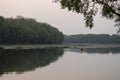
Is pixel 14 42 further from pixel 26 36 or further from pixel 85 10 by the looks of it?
pixel 85 10

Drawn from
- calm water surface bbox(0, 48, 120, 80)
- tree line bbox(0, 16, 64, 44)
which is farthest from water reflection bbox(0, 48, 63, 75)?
tree line bbox(0, 16, 64, 44)

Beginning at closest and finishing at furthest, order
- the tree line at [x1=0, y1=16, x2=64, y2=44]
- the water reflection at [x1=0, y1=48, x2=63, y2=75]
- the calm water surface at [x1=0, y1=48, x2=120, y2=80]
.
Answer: the calm water surface at [x1=0, y1=48, x2=120, y2=80], the water reflection at [x1=0, y1=48, x2=63, y2=75], the tree line at [x1=0, y1=16, x2=64, y2=44]

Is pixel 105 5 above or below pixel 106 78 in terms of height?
above

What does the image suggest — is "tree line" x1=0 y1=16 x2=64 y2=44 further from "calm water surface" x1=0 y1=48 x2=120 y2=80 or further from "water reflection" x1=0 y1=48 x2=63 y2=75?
"calm water surface" x1=0 y1=48 x2=120 y2=80

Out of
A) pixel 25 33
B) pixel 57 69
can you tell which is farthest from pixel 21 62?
pixel 25 33

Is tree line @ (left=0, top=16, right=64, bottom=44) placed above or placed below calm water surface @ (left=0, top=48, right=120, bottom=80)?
above

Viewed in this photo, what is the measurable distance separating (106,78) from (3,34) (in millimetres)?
89579

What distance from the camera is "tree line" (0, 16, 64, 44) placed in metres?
119

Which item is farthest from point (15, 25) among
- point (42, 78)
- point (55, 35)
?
point (42, 78)

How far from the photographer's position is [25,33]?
13500 cm

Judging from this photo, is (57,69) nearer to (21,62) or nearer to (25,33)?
(21,62)

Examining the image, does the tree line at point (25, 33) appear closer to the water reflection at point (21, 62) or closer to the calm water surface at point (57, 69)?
the water reflection at point (21, 62)

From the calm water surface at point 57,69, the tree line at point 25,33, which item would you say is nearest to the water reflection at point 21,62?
the calm water surface at point 57,69

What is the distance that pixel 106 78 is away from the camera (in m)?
31.7
